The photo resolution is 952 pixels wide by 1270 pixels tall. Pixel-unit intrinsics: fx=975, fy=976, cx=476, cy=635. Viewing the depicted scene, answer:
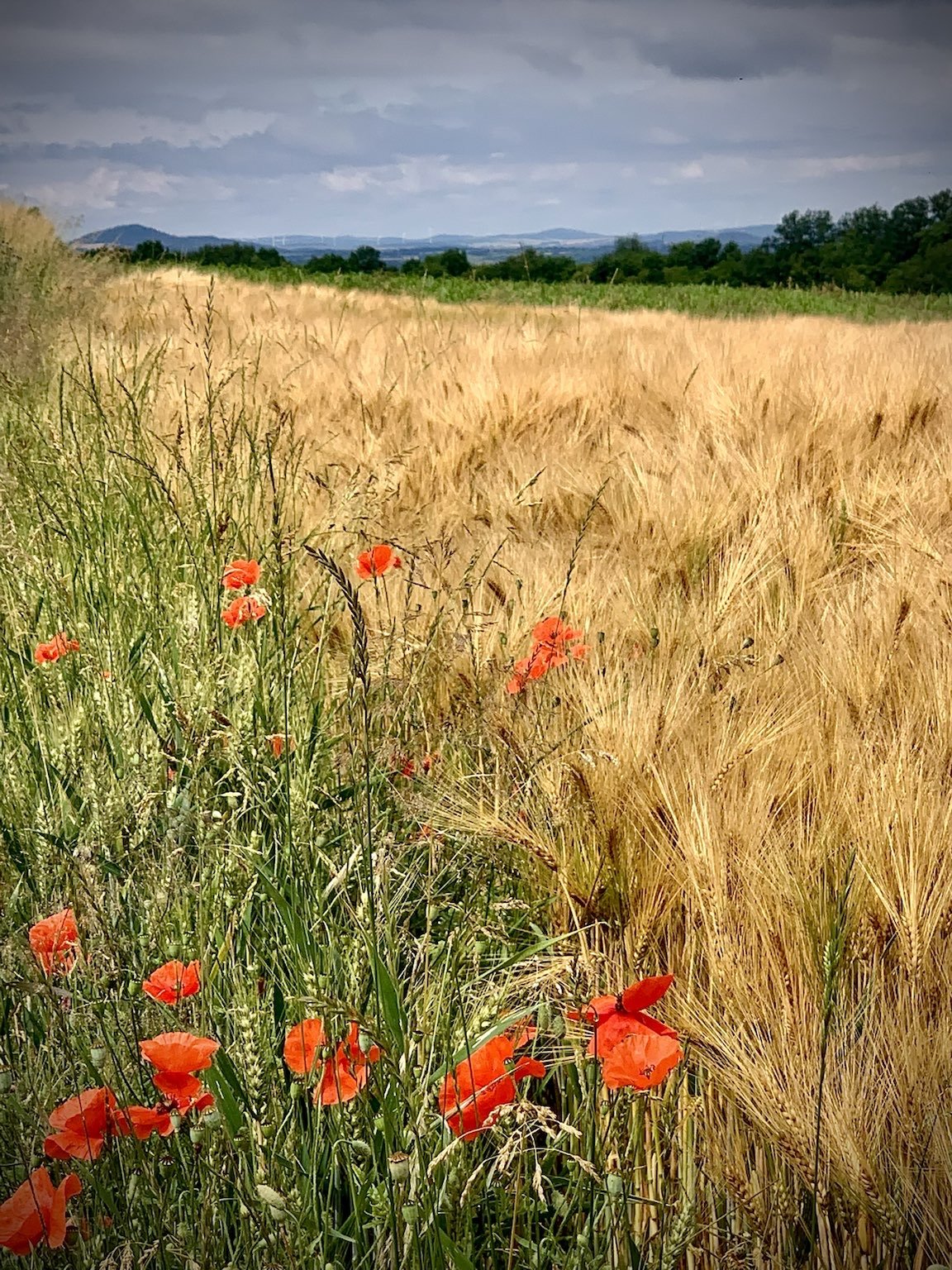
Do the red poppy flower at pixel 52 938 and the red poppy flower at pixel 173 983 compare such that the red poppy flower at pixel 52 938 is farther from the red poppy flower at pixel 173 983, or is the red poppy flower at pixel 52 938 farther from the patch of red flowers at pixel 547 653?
the patch of red flowers at pixel 547 653

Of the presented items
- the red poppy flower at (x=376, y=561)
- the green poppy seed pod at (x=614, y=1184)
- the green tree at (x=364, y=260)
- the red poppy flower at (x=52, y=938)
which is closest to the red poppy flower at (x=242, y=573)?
the red poppy flower at (x=376, y=561)

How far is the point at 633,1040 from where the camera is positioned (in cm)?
72

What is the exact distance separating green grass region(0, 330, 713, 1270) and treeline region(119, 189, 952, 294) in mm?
17146

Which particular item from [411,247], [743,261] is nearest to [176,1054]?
[743,261]

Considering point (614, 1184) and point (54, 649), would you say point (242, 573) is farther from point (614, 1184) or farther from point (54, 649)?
point (614, 1184)

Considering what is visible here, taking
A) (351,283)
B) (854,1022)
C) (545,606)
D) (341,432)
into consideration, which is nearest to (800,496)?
(545,606)

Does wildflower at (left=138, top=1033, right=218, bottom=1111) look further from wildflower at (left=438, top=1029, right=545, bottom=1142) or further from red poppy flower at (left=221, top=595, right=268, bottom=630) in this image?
red poppy flower at (left=221, top=595, right=268, bottom=630)

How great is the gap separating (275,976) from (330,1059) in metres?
0.28

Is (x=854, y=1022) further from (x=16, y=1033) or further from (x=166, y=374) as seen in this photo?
(x=166, y=374)

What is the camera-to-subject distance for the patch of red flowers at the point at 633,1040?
69 cm

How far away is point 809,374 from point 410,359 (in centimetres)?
186

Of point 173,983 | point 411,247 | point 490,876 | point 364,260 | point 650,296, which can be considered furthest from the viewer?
point 411,247

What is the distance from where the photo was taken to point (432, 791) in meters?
1.35

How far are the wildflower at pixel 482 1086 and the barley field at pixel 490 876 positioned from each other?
2 centimetres
